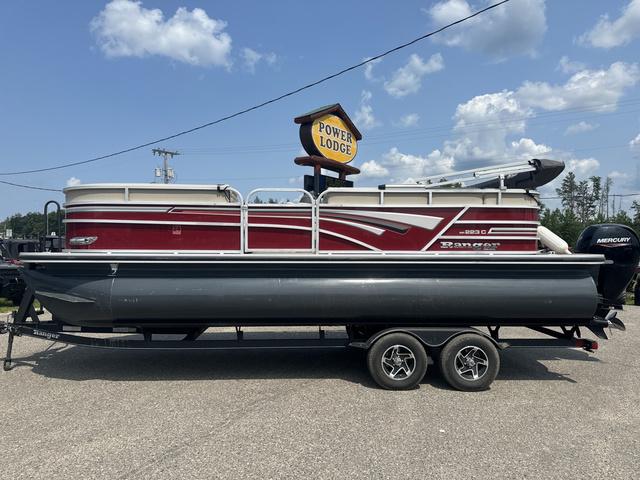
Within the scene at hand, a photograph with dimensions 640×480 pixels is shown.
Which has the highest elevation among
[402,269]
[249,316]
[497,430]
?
[402,269]

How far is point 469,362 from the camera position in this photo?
5449mm

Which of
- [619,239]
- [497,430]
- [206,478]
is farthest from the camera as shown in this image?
[619,239]

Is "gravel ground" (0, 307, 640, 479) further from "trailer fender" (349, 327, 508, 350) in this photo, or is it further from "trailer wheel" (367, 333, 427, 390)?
"trailer fender" (349, 327, 508, 350)

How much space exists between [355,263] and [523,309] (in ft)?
6.74

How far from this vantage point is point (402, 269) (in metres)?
5.38

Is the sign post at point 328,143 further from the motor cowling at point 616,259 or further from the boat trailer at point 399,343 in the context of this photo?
the motor cowling at point 616,259

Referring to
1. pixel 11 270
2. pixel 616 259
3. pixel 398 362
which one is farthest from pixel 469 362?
pixel 11 270

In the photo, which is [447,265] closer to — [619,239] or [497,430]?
[497,430]

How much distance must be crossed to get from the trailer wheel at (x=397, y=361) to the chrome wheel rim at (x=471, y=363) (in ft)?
1.41

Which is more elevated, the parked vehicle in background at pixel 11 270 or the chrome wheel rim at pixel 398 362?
the parked vehicle in background at pixel 11 270

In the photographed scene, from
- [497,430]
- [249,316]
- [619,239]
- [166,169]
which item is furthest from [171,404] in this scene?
[166,169]

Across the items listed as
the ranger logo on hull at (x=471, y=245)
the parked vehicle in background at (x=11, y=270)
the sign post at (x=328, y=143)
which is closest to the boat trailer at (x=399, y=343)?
the ranger logo on hull at (x=471, y=245)

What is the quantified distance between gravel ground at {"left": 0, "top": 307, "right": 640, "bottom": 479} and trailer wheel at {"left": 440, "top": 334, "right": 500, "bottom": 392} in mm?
158

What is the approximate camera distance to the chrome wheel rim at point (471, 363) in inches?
214
